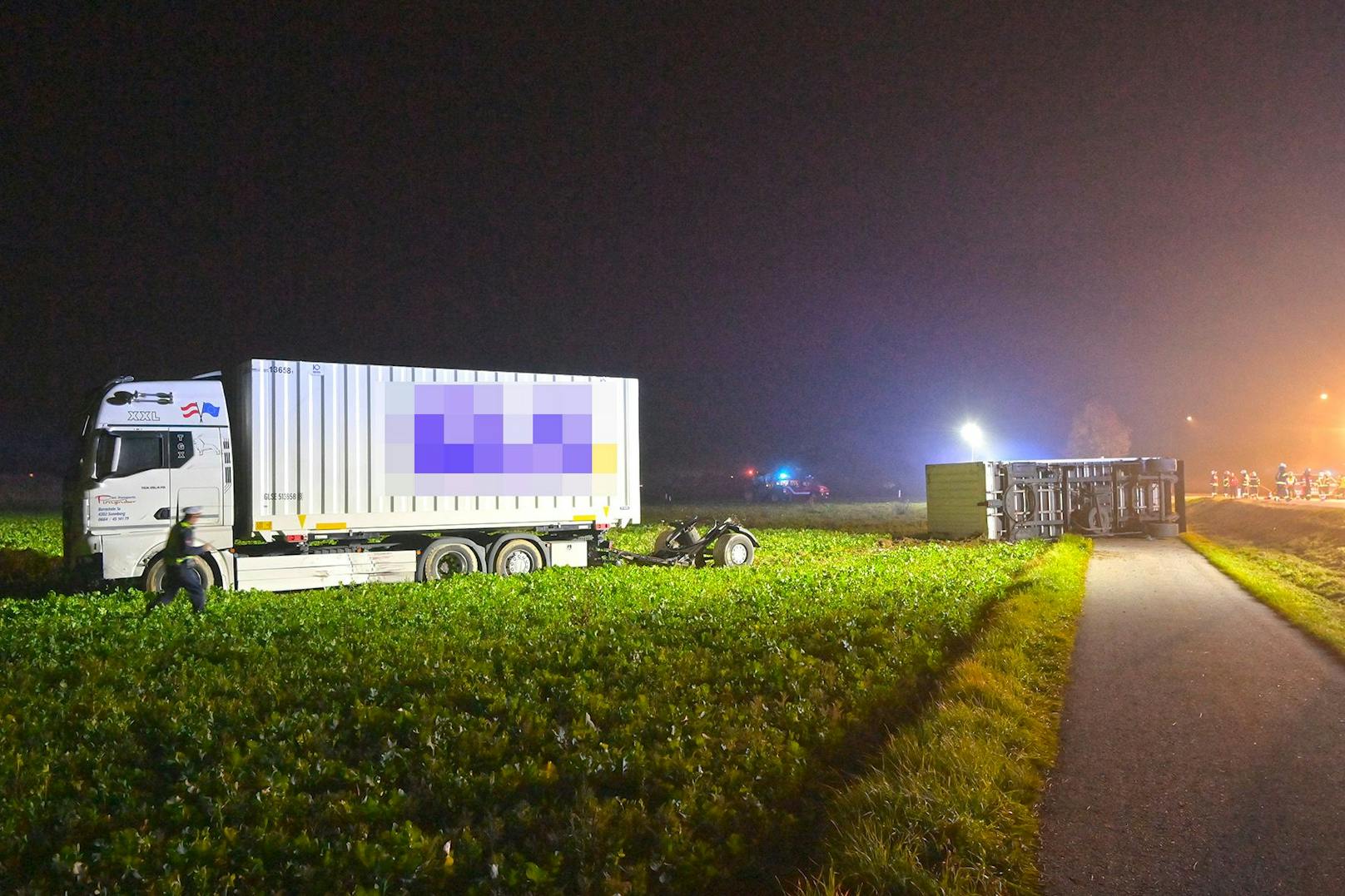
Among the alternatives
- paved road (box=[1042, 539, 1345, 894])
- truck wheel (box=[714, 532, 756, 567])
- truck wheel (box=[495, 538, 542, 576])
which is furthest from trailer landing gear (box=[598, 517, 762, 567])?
paved road (box=[1042, 539, 1345, 894])

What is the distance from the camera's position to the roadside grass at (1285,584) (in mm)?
10211

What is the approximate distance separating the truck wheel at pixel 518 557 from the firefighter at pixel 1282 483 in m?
29.1

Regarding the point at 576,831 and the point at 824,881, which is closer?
the point at 824,881

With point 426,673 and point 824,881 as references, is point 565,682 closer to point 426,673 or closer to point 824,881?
point 426,673

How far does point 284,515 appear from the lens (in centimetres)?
1372

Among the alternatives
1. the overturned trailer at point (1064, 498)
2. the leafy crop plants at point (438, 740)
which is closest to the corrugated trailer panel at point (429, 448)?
the leafy crop plants at point (438, 740)

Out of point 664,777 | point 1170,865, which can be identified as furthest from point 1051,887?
point 664,777

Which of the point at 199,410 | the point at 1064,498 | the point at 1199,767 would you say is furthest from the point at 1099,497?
the point at 199,410

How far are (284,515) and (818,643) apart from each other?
8.76m

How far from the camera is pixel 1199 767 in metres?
5.66

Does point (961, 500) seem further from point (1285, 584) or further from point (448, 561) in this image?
point (448, 561)

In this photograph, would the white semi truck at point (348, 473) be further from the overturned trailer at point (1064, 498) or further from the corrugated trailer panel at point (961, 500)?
the overturned trailer at point (1064, 498)

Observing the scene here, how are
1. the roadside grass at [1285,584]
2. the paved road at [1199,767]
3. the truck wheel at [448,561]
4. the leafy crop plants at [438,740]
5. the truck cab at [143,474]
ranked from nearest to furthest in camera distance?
the paved road at [1199,767] → the leafy crop plants at [438,740] → the roadside grass at [1285,584] → the truck cab at [143,474] → the truck wheel at [448,561]

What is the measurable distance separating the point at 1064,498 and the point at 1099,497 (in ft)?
3.24
